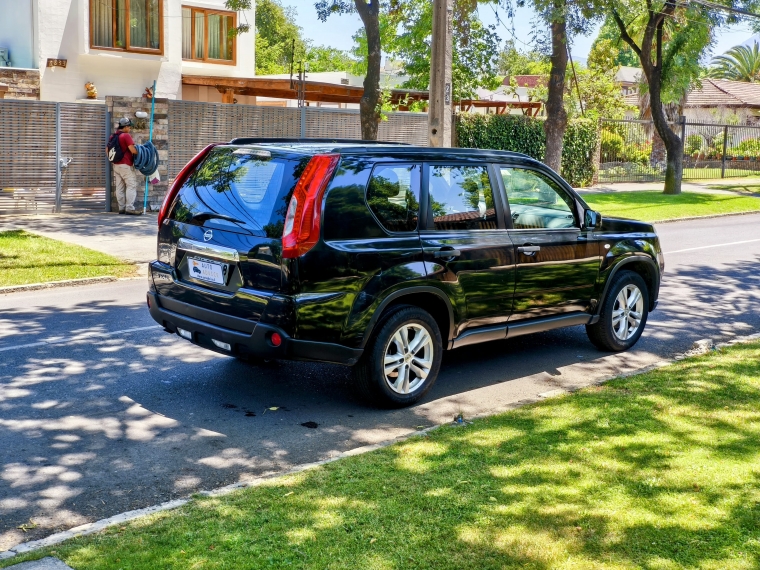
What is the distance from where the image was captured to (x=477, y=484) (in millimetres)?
4969

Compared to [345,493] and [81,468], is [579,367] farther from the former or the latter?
[81,468]

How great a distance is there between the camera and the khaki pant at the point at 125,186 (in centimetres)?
1839

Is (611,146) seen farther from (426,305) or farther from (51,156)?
(426,305)

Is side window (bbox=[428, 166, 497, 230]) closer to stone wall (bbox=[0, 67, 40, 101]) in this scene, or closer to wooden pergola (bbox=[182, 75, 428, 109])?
wooden pergola (bbox=[182, 75, 428, 109])

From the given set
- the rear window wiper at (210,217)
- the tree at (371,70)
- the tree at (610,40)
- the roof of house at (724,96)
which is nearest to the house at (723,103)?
the roof of house at (724,96)

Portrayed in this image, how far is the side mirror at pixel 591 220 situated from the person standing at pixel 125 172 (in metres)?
12.3

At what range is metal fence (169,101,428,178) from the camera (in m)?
20.2

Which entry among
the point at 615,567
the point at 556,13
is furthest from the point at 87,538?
the point at 556,13

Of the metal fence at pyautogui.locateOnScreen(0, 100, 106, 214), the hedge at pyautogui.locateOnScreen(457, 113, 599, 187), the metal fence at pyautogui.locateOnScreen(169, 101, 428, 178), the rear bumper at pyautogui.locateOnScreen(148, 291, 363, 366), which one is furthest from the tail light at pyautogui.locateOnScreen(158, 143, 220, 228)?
the hedge at pyautogui.locateOnScreen(457, 113, 599, 187)

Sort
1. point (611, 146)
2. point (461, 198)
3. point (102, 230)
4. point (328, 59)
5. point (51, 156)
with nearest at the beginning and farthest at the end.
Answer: point (461, 198), point (102, 230), point (51, 156), point (611, 146), point (328, 59)

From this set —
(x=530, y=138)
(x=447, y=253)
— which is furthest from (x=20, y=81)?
(x=447, y=253)

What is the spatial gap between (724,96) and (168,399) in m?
57.0

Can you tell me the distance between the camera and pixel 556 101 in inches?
930

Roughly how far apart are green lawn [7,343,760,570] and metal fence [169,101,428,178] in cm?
1536
